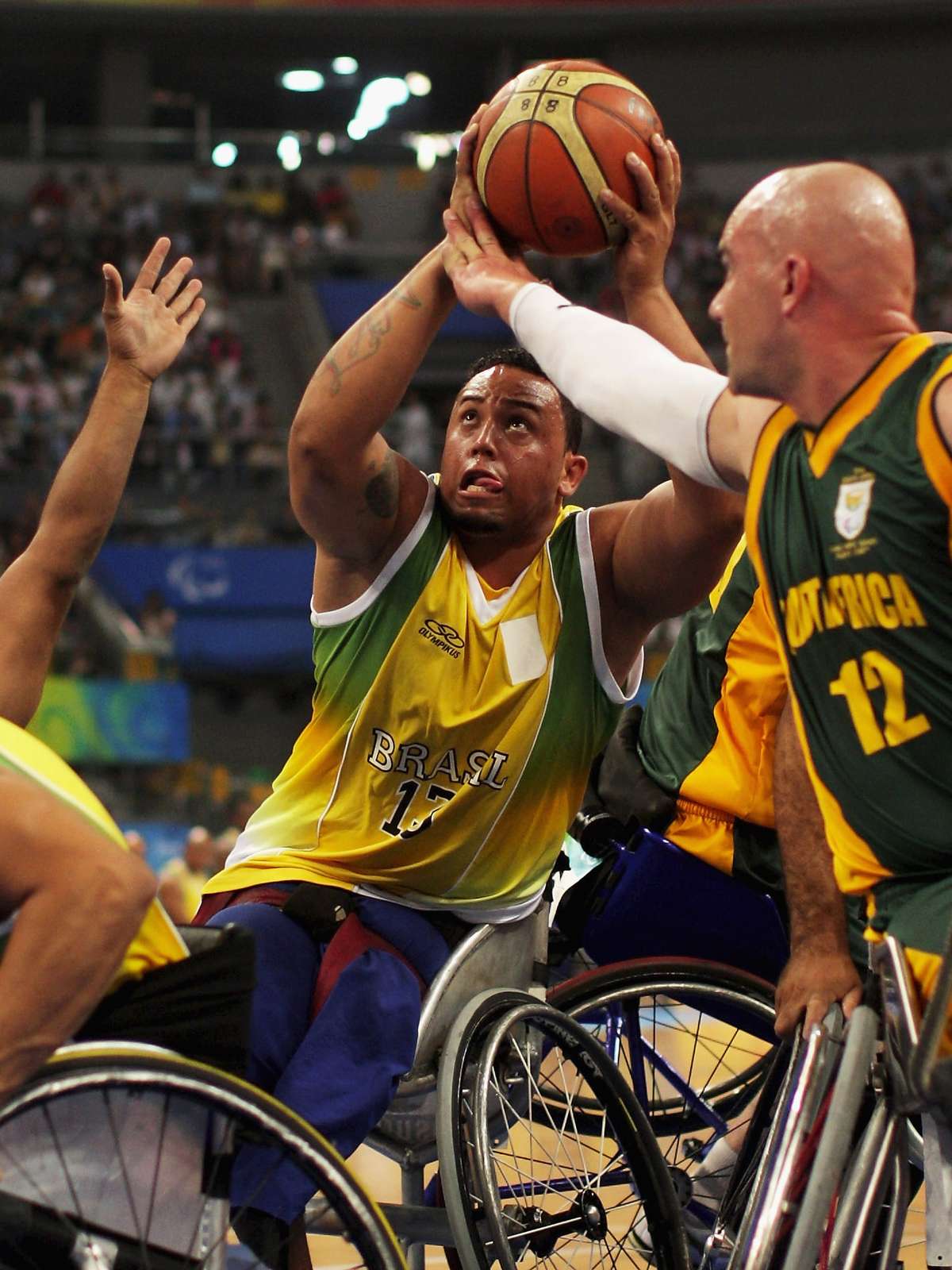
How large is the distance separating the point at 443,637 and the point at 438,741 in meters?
0.22

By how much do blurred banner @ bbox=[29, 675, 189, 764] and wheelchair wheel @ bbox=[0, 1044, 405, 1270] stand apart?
9494 millimetres

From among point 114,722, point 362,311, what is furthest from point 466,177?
point 362,311

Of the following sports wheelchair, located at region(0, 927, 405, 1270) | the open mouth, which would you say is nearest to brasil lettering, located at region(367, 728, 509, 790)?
the open mouth

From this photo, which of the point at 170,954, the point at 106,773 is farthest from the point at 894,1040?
the point at 106,773

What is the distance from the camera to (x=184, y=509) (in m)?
14.7

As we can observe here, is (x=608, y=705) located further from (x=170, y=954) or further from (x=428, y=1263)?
(x=428, y=1263)

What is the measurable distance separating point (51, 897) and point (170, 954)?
1.08 ft

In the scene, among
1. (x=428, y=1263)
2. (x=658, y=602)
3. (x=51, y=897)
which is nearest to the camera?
(x=51, y=897)

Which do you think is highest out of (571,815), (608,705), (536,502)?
(536,502)

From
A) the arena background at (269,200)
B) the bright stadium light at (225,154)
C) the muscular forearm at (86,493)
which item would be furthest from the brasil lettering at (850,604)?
the bright stadium light at (225,154)

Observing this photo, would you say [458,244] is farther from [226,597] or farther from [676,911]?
[226,597]

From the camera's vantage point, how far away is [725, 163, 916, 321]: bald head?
2.15 metres

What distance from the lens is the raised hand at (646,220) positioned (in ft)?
9.59

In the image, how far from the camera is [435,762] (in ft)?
10.7
